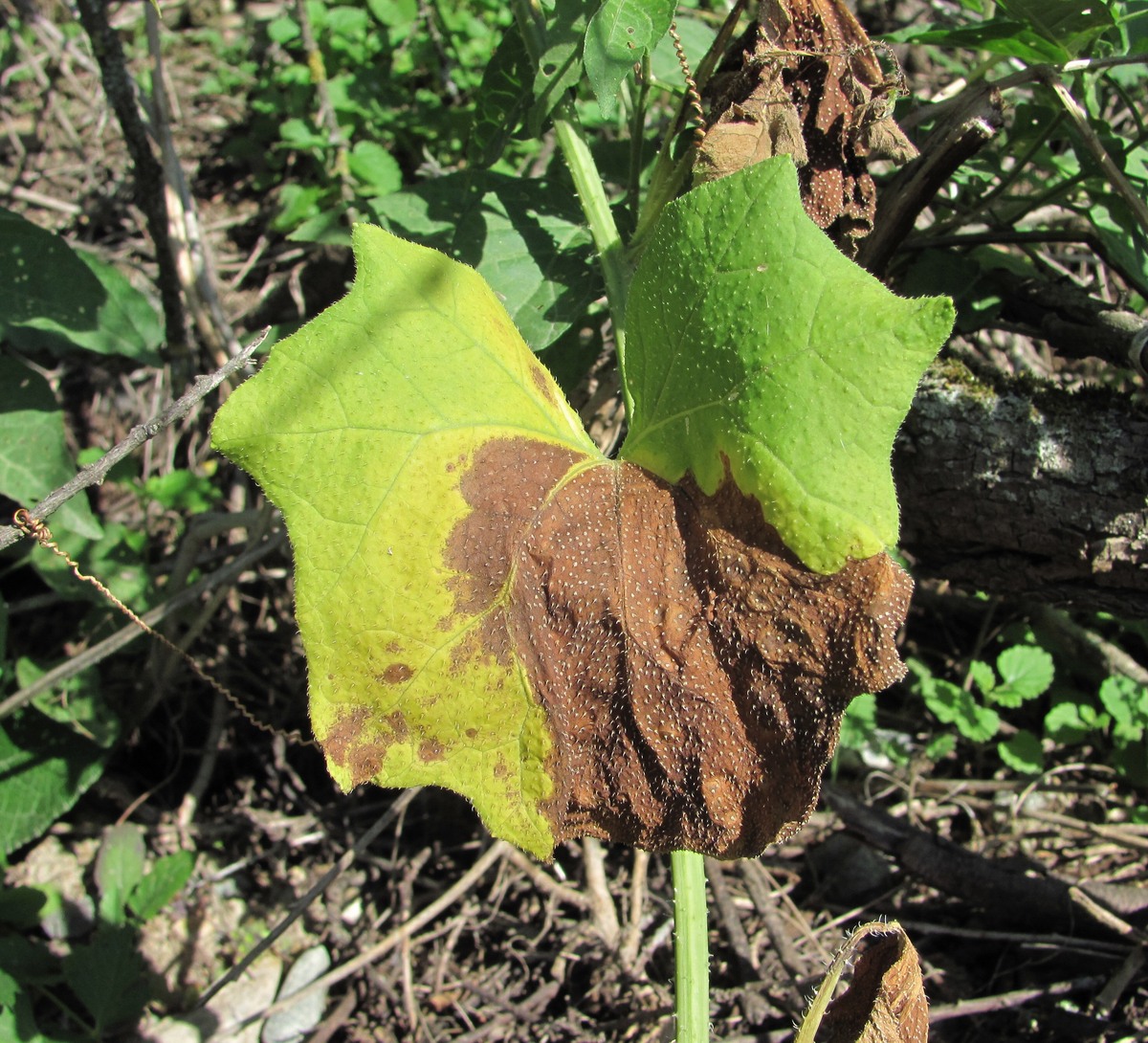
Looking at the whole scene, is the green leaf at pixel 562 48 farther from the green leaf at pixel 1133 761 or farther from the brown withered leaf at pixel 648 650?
the green leaf at pixel 1133 761

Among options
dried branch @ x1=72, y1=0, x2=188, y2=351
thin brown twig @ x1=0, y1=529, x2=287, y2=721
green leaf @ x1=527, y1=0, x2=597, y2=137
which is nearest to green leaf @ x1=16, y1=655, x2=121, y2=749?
thin brown twig @ x1=0, y1=529, x2=287, y2=721

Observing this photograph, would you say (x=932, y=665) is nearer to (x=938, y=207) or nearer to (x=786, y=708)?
(x=938, y=207)

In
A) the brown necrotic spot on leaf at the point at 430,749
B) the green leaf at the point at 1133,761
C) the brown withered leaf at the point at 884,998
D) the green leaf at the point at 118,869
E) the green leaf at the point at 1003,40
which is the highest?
the green leaf at the point at 1003,40

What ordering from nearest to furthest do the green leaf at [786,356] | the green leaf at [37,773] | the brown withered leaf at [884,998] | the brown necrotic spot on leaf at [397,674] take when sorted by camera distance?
the green leaf at [786,356] < the brown necrotic spot on leaf at [397,674] < the brown withered leaf at [884,998] < the green leaf at [37,773]

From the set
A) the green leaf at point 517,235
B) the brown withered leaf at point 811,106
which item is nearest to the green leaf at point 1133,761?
the brown withered leaf at point 811,106

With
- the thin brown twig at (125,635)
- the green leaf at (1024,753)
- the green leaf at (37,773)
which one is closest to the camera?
the thin brown twig at (125,635)

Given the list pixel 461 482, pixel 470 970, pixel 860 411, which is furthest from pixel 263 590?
pixel 860 411

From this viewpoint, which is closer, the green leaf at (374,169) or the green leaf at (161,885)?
the green leaf at (161,885)

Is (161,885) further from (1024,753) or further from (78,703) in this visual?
(1024,753)
